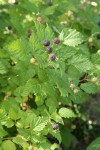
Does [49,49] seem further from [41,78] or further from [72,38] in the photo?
[41,78]

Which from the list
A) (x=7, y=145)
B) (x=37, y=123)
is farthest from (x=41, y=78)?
(x=7, y=145)

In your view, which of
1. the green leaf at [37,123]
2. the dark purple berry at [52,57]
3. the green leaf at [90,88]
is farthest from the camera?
the green leaf at [90,88]

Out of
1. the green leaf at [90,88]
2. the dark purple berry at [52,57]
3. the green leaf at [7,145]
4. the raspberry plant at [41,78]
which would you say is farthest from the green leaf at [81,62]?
the green leaf at [7,145]

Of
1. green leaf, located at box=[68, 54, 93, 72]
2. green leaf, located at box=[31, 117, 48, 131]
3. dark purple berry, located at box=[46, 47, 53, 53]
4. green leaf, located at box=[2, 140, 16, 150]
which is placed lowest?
green leaf, located at box=[2, 140, 16, 150]

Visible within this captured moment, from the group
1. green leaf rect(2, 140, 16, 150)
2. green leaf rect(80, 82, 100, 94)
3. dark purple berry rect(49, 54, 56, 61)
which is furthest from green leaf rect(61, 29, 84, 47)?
green leaf rect(2, 140, 16, 150)

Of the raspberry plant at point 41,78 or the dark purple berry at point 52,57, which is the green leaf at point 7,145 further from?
the dark purple berry at point 52,57

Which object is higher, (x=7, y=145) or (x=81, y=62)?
(x=81, y=62)

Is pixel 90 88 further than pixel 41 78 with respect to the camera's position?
Yes

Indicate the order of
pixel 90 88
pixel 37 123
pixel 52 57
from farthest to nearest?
pixel 90 88 < pixel 37 123 < pixel 52 57

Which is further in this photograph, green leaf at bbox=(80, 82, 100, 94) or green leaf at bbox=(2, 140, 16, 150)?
green leaf at bbox=(80, 82, 100, 94)

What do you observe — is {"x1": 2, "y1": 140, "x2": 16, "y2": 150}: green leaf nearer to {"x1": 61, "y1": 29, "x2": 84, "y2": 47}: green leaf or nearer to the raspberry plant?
the raspberry plant

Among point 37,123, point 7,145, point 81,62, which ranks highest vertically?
point 81,62
